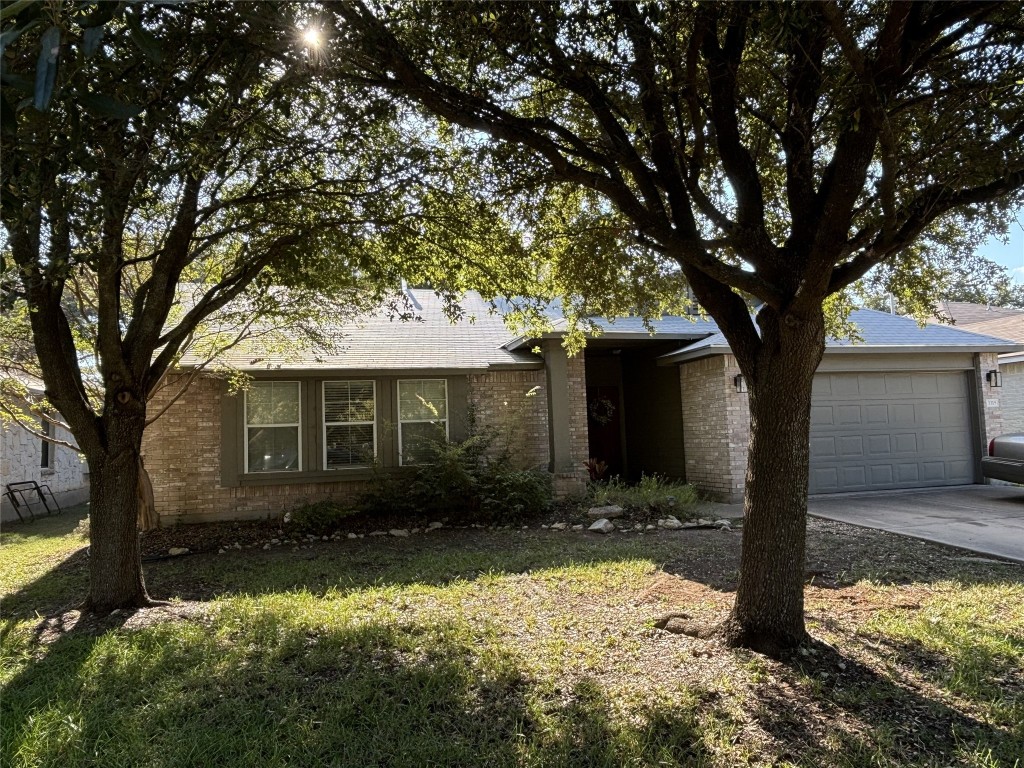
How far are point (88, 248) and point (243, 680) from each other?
2950mm

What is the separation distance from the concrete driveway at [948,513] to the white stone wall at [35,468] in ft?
44.2

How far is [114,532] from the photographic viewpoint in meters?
5.29

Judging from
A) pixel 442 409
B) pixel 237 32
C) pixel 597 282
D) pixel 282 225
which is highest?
pixel 237 32

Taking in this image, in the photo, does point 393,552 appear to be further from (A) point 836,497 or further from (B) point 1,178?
(A) point 836,497

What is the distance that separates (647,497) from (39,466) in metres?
13.9

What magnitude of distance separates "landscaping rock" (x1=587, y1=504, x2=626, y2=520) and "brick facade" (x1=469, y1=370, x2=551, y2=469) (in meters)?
1.73

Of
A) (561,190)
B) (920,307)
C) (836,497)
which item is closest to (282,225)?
(561,190)

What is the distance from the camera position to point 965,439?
1202cm

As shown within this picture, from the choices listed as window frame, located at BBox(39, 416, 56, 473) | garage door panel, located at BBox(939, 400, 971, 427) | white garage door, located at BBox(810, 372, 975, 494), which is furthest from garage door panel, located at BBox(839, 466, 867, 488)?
Answer: window frame, located at BBox(39, 416, 56, 473)

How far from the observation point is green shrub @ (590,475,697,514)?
9680 millimetres

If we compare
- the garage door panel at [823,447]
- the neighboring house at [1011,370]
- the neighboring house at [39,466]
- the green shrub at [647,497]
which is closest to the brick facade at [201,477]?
the neighboring house at [39,466]

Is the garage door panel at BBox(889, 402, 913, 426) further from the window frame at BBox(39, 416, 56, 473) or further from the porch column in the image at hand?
the window frame at BBox(39, 416, 56, 473)

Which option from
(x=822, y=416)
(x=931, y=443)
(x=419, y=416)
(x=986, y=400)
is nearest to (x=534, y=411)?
(x=419, y=416)

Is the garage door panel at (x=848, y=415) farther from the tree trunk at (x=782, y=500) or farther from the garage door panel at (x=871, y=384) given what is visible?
the tree trunk at (x=782, y=500)
